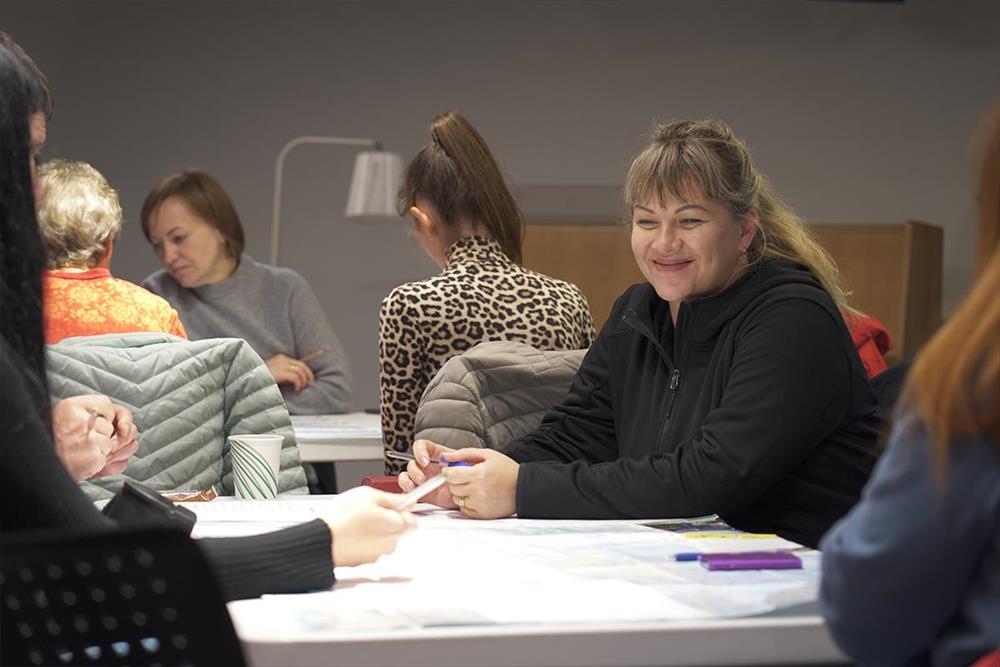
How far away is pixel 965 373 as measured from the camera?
3.44 feet

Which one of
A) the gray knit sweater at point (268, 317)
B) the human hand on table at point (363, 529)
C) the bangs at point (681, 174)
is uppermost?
the bangs at point (681, 174)

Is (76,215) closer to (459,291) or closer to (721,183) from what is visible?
(459,291)

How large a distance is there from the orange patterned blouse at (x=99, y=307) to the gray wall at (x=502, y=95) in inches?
165

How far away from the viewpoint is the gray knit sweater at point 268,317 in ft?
14.5

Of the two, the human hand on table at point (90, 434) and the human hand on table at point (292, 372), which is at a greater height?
the human hand on table at point (90, 434)

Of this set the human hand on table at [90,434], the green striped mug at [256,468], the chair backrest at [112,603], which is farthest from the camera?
the green striped mug at [256,468]

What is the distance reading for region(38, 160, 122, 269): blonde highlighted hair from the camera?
117 inches

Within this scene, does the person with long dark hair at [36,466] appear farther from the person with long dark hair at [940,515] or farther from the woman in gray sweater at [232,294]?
the woman in gray sweater at [232,294]

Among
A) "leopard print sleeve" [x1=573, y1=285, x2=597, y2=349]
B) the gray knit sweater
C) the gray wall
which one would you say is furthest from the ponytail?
the gray wall

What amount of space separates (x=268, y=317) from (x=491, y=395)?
2145mm

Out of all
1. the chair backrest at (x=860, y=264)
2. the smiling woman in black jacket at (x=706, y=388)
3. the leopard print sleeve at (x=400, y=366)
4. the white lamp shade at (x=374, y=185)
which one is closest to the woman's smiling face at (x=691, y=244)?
the smiling woman in black jacket at (x=706, y=388)

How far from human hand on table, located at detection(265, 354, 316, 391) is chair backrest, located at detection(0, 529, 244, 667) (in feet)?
10.6

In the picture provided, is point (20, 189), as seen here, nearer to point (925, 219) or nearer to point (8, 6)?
point (8, 6)

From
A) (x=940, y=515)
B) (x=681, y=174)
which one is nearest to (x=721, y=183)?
(x=681, y=174)
